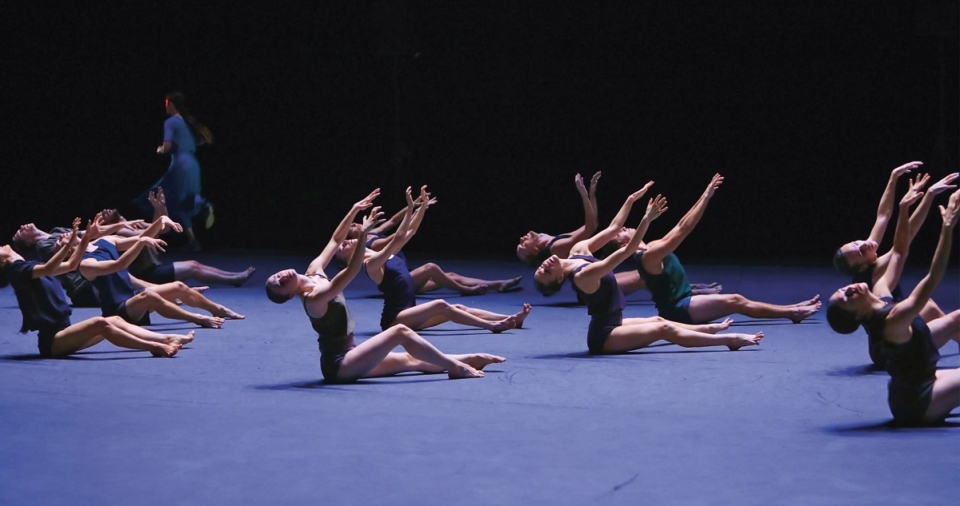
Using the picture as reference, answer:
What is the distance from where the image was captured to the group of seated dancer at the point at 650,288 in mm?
6477

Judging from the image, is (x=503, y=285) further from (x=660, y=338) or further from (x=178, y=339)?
(x=178, y=339)

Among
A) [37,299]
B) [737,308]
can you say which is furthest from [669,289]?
[37,299]

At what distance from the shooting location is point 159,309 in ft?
25.2

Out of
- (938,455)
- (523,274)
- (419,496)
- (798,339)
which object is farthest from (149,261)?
(938,455)

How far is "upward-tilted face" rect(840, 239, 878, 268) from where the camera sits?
235 inches

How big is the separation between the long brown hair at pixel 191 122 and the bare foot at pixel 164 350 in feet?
15.5

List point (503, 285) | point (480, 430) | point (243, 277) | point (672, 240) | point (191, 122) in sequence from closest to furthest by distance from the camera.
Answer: point (480, 430) < point (672, 240) < point (503, 285) < point (243, 277) < point (191, 122)

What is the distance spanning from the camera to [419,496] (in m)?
3.84

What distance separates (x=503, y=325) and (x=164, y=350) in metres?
2.06

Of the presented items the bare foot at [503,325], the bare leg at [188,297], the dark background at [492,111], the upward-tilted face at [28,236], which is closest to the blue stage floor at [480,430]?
the bare foot at [503,325]

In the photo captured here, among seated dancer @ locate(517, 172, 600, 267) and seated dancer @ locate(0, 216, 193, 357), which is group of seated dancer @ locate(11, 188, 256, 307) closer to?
seated dancer @ locate(0, 216, 193, 357)

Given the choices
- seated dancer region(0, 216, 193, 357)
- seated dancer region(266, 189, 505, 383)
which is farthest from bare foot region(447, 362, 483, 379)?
seated dancer region(0, 216, 193, 357)

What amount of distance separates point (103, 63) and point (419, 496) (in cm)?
1073

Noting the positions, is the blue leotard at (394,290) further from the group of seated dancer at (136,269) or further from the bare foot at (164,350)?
the group of seated dancer at (136,269)
